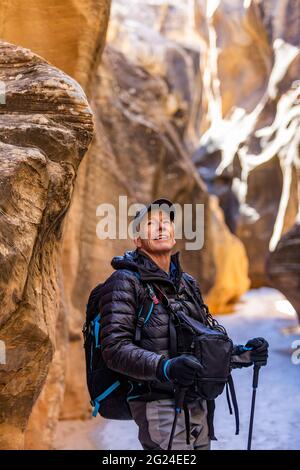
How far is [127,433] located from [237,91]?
20353mm

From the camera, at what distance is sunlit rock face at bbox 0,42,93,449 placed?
6.30ft

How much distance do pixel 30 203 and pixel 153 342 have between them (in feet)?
2.39

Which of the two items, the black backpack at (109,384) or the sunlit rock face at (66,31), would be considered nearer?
the black backpack at (109,384)

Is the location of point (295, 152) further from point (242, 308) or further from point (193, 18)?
point (193, 18)

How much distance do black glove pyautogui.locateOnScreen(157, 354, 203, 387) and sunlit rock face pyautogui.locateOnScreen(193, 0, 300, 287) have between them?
11.2 meters

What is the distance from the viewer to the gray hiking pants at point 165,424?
173 centimetres

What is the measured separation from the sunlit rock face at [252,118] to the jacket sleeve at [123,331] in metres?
11.1

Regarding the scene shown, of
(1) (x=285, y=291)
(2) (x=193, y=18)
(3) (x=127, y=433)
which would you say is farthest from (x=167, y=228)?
(2) (x=193, y=18)

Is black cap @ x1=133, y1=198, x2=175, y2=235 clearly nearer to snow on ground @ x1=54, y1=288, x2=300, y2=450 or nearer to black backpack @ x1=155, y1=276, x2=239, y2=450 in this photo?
black backpack @ x1=155, y1=276, x2=239, y2=450

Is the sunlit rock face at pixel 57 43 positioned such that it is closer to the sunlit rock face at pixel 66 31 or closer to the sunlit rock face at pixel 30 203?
the sunlit rock face at pixel 66 31

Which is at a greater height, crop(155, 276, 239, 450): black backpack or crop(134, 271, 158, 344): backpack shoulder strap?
crop(134, 271, 158, 344): backpack shoulder strap

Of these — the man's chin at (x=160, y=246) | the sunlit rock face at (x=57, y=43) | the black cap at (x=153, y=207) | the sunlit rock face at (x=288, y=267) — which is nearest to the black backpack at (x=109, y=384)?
the man's chin at (x=160, y=246)

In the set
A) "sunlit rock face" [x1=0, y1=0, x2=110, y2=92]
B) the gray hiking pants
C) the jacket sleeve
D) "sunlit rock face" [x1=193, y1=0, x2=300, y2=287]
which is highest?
"sunlit rock face" [x1=193, y1=0, x2=300, y2=287]

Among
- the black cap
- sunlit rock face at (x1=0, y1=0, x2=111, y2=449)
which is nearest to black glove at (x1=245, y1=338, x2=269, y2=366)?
the black cap
